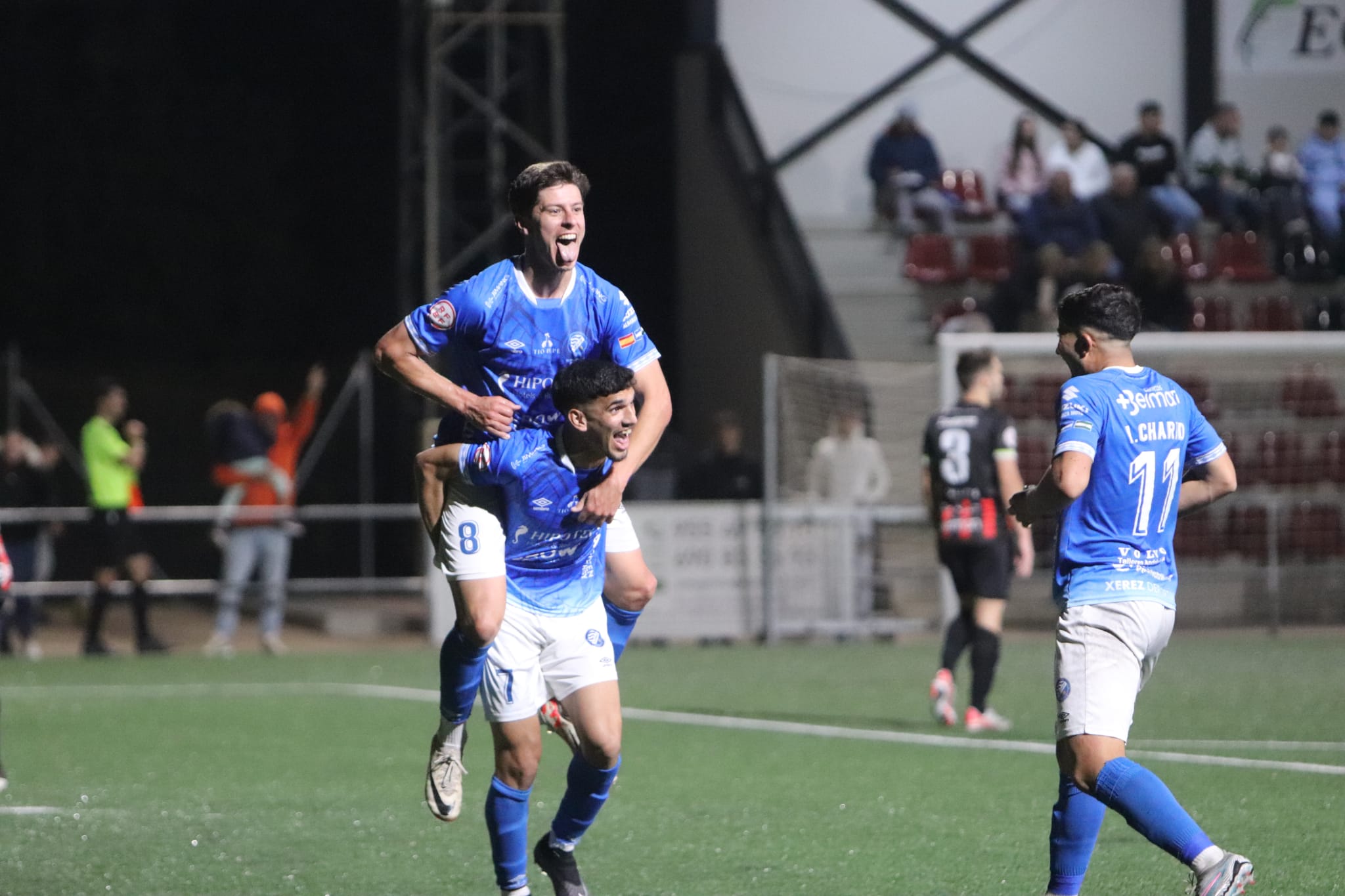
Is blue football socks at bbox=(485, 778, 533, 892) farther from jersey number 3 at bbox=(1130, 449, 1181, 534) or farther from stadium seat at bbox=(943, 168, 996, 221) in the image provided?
stadium seat at bbox=(943, 168, 996, 221)

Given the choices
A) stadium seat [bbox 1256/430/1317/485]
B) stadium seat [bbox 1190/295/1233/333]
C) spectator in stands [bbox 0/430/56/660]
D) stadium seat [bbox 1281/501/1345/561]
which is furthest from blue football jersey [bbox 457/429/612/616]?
stadium seat [bbox 1190/295/1233/333]

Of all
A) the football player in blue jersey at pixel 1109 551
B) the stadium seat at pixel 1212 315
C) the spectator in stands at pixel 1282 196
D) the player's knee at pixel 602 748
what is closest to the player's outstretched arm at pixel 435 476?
the player's knee at pixel 602 748

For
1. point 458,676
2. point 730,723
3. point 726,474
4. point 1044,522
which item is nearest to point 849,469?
point 726,474

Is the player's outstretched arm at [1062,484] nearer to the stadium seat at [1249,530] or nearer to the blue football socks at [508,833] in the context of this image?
the blue football socks at [508,833]

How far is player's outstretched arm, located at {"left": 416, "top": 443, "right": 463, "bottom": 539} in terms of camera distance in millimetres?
5730

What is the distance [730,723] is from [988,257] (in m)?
12.4

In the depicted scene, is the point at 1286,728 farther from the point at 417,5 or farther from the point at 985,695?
the point at 417,5

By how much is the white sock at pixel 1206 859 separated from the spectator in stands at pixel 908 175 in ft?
59.4

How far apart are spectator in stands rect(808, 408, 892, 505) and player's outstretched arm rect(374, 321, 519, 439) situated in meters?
12.0

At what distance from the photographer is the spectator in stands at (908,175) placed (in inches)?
898

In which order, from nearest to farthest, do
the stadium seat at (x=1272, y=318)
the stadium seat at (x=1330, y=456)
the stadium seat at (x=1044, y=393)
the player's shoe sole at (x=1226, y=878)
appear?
the player's shoe sole at (x=1226, y=878)
the stadium seat at (x=1330, y=456)
the stadium seat at (x=1044, y=393)
the stadium seat at (x=1272, y=318)

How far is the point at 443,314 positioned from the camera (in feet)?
19.0

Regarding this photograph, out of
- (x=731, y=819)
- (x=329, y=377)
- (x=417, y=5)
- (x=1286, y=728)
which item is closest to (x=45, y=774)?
(x=731, y=819)

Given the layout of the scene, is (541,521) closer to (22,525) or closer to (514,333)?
(514,333)
